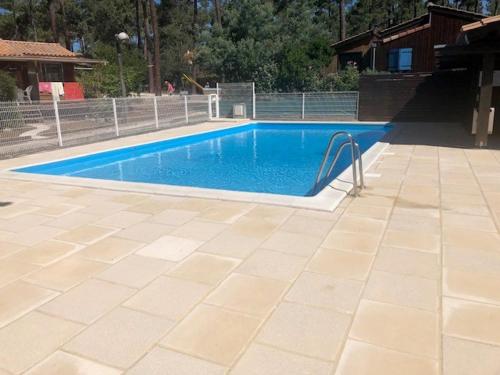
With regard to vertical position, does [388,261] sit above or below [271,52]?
below

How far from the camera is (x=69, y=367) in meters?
2.22

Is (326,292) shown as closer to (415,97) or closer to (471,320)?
(471,320)

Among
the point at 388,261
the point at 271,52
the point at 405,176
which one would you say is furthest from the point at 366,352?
the point at 271,52

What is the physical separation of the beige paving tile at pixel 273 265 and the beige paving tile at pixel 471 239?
1.45 metres

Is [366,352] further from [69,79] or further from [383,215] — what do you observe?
[69,79]

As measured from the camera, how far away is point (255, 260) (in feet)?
11.4

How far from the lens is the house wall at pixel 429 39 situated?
20.6 metres

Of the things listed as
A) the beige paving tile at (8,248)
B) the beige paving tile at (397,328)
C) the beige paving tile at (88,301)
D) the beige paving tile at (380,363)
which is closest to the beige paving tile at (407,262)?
the beige paving tile at (397,328)

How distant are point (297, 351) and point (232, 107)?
16.0 meters

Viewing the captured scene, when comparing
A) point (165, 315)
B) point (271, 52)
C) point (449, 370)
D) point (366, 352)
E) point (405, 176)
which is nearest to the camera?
point (449, 370)

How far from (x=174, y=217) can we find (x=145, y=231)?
0.47 m

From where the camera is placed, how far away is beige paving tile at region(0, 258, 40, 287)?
325 cm

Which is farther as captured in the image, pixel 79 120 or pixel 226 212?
pixel 79 120

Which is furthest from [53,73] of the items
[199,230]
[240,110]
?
[199,230]
